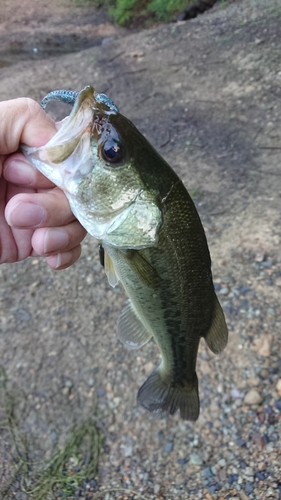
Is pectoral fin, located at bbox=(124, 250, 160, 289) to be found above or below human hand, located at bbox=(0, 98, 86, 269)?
below

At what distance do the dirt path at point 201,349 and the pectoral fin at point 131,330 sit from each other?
1.25 metres

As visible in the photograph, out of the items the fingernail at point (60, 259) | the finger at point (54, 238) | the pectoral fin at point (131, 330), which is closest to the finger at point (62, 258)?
the fingernail at point (60, 259)

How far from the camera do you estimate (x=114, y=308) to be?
149 inches

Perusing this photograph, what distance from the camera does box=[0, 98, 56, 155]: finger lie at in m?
1.67

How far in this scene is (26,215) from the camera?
161 centimetres

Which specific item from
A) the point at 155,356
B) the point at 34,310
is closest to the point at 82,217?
the point at 155,356

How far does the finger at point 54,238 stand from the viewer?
1785mm

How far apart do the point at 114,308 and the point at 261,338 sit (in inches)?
52.8

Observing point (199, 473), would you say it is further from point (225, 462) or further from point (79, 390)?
point (79, 390)

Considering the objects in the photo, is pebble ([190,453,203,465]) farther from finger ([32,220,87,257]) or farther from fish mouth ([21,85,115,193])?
fish mouth ([21,85,115,193])

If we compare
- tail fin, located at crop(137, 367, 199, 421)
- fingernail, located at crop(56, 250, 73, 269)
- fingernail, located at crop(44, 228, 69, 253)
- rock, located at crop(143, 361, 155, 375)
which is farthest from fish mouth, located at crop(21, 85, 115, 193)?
rock, located at crop(143, 361, 155, 375)

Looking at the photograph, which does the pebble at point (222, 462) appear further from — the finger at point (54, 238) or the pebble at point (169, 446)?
the finger at point (54, 238)

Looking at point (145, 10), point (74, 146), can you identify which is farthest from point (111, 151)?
point (145, 10)

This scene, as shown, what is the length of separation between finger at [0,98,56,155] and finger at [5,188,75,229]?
23 centimetres
